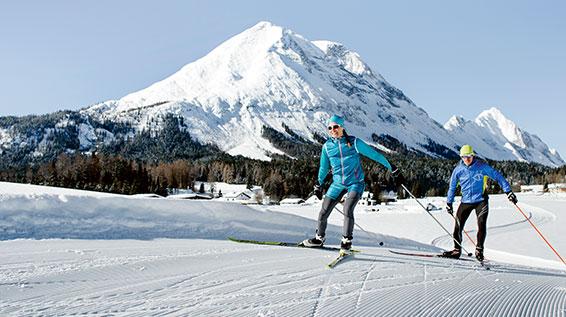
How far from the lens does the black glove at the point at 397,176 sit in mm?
7919

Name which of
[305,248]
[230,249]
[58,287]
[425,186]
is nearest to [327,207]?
[305,248]

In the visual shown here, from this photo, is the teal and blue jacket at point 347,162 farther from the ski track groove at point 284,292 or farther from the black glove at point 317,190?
the ski track groove at point 284,292

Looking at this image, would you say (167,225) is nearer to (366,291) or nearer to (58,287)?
(58,287)

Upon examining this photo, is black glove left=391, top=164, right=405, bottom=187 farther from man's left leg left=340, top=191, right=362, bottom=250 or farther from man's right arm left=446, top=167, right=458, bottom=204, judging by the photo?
man's right arm left=446, top=167, right=458, bottom=204

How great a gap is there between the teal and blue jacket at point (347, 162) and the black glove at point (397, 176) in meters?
0.10

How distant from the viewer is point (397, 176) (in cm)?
805

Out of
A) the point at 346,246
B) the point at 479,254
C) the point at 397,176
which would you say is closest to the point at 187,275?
the point at 346,246

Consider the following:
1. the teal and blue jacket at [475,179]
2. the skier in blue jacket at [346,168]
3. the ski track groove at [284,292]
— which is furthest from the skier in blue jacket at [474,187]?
the ski track groove at [284,292]

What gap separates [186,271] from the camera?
564 cm

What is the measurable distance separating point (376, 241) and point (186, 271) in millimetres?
Answer: 8445

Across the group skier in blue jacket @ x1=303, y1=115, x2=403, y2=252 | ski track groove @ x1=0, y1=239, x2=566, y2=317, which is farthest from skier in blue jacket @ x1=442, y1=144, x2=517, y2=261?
ski track groove @ x1=0, y1=239, x2=566, y2=317

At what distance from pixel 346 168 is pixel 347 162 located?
11 centimetres

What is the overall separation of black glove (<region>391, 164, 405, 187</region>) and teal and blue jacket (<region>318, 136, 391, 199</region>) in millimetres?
98

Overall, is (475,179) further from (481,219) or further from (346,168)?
(346,168)
